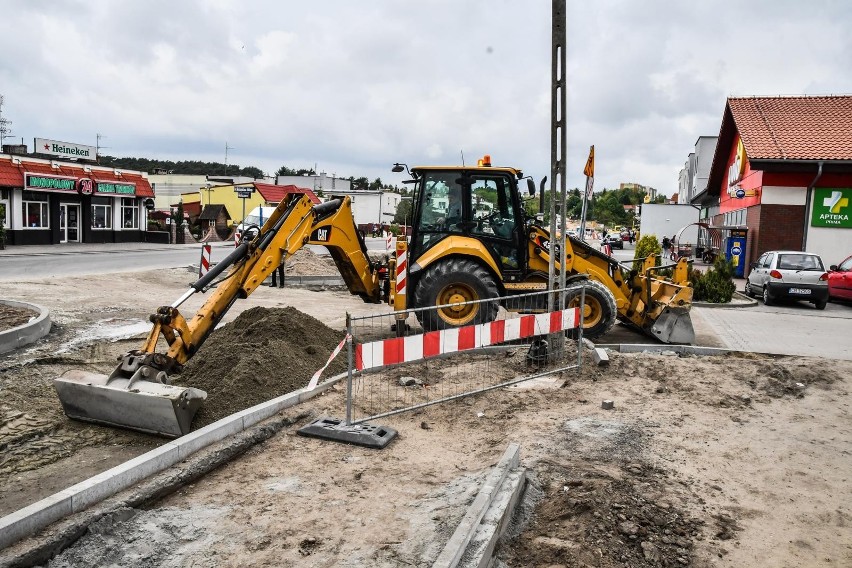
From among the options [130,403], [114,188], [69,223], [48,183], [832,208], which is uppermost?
[114,188]

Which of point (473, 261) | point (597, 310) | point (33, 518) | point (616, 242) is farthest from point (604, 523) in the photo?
point (616, 242)

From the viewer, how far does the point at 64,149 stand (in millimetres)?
42438

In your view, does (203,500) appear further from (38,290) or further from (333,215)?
(38,290)

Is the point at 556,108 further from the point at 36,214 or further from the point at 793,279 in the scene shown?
the point at 36,214

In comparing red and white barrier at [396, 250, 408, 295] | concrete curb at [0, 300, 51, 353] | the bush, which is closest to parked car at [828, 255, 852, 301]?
the bush

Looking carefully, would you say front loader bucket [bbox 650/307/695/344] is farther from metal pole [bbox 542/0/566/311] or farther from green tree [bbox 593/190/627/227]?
green tree [bbox 593/190/627/227]

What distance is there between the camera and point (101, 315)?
39.6 ft

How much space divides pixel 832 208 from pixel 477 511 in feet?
77.0

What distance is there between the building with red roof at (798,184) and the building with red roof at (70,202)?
32373 millimetres

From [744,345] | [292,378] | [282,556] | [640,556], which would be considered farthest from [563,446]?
[744,345]

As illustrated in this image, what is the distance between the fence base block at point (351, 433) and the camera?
19.0 ft

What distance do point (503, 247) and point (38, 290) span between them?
35.3 ft

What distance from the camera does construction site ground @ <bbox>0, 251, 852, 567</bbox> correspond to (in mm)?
4062

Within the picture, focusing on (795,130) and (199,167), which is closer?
(795,130)
